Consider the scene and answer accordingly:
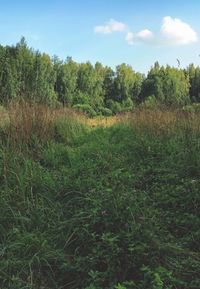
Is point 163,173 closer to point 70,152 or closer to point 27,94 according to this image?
point 70,152

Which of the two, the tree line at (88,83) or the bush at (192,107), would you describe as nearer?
the bush at (192,107)

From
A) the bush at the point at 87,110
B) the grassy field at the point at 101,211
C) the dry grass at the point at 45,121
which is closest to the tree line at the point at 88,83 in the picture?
the bush at the point at 87,110

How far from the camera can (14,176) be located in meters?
5.13

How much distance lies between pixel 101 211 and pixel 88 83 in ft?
125

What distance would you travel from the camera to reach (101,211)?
4113mm

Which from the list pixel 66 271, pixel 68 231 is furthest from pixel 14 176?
pixel 66 271

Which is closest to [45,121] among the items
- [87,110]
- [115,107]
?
[87,110]

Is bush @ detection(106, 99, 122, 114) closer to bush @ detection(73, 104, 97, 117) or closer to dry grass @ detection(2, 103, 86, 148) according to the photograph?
bush @ detection(73, 104, 97, 117)

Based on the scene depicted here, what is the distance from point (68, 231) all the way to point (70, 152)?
2969mm

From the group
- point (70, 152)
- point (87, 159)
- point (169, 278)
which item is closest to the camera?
point (169, 278)

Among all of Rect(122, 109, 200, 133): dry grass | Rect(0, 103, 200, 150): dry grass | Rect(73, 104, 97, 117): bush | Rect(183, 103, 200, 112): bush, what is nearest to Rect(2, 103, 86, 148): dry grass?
Rect(0, 103, 200, 150): dry grass

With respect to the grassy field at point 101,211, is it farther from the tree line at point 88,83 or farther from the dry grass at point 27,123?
the tree line at point 88,83

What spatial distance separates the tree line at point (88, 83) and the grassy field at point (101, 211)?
1.41 metres

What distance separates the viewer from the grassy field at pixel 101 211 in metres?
3.47
